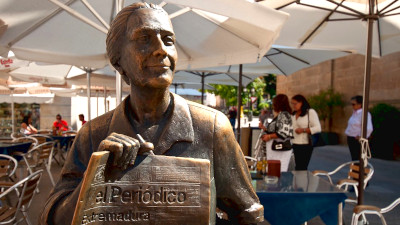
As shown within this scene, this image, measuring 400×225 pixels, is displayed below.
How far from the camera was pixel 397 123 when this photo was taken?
1002 cm

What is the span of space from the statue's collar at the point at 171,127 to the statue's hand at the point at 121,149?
0.47 feet

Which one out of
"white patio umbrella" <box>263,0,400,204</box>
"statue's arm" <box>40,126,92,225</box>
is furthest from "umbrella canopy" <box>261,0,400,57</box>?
"statue's arm" <box>40,126,92,225</box>

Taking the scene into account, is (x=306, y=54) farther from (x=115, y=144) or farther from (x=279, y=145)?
(x=115, y=144)

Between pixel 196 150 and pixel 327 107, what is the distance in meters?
14.7

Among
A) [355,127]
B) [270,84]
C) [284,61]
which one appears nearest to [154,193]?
[355,127]

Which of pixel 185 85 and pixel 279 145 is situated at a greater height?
pixel 185 85

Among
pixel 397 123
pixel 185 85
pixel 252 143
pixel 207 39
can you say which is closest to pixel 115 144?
pixel 207 39

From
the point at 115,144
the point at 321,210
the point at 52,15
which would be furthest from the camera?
the point at 52,15

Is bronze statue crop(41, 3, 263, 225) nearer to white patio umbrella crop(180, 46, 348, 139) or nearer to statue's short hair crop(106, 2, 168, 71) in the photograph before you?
Answer: statue's short hair crop(106, 2, 168, 71)

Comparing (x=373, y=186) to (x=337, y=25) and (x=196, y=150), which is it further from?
(x=196, y=150)

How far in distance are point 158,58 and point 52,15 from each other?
4021 millimetres

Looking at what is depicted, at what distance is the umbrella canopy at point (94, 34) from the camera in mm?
4004

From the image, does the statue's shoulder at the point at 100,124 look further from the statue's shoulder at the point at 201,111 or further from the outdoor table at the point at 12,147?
the outdoor table at the point at 12,147

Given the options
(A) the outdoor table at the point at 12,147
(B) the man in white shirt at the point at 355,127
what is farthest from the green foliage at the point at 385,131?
(A) the outdoor table at the point at 12,147
